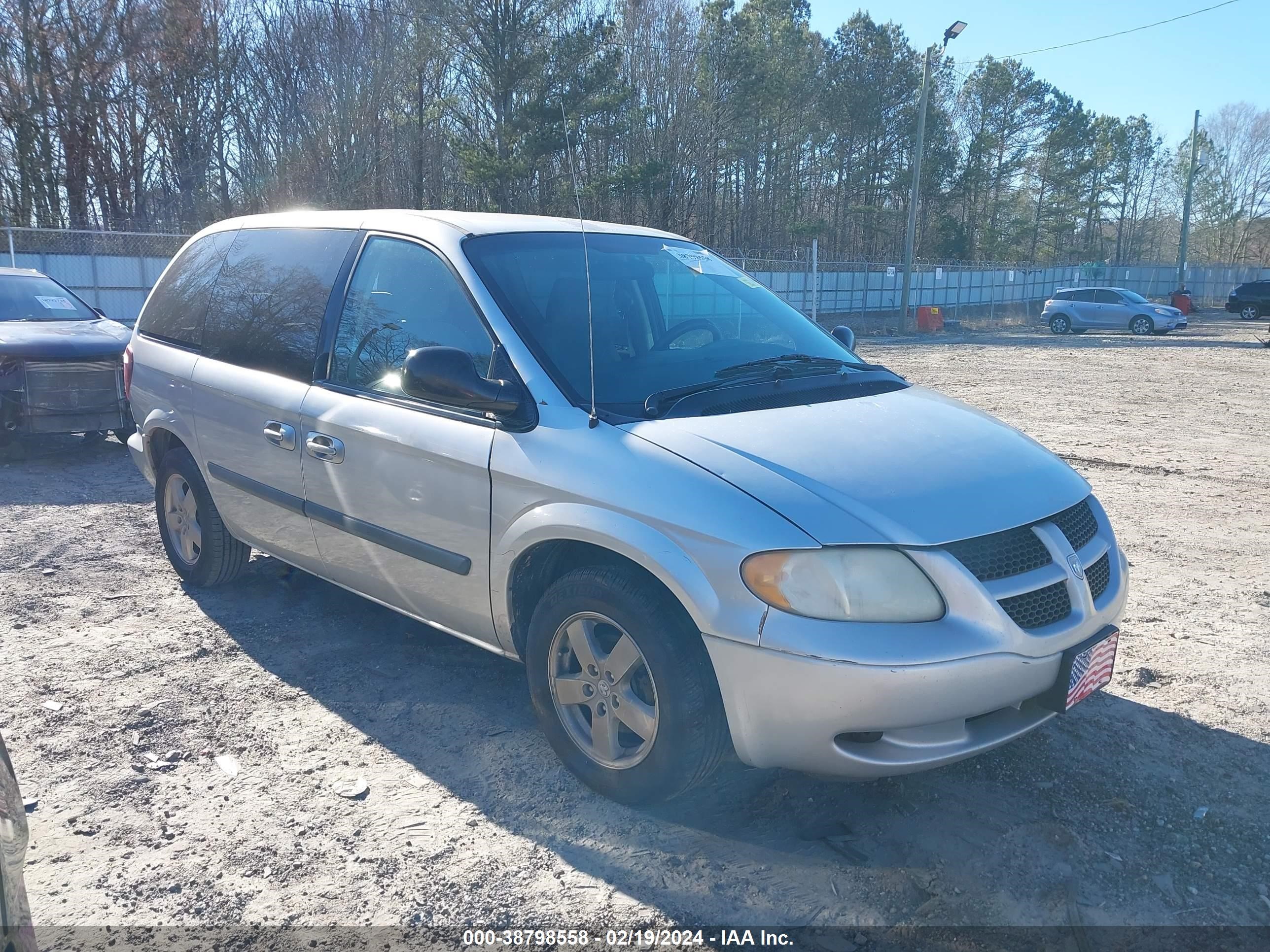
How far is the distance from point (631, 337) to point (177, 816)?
88.2 inches

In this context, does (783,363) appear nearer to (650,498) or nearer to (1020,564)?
(650,498)

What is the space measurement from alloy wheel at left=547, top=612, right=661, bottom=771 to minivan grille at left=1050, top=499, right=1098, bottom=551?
1.39 m

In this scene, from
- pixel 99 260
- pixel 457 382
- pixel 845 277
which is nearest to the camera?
pixel 457 382

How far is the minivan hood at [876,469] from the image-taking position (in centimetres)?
275

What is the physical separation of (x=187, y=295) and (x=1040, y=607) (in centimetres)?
442

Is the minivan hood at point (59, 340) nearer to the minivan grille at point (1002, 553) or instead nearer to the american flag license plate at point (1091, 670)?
the minivan grille at point (1002, 553)

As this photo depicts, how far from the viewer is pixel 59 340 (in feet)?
28.0

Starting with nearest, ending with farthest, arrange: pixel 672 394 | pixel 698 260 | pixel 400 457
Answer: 1. pixel 672 394
2. pixel 400 457
3. pixel 698 260

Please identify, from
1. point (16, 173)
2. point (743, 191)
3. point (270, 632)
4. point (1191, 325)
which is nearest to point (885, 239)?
point (743, 191)

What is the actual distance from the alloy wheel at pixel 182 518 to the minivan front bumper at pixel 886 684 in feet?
11.3

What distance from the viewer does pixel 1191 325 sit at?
1469 inches

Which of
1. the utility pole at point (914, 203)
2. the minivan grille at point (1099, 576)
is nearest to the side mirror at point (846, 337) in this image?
the minivan grille at point (1099, 576)

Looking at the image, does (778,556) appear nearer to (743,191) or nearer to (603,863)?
(603,863)

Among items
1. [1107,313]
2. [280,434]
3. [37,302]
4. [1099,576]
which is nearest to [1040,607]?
[1099,576]
